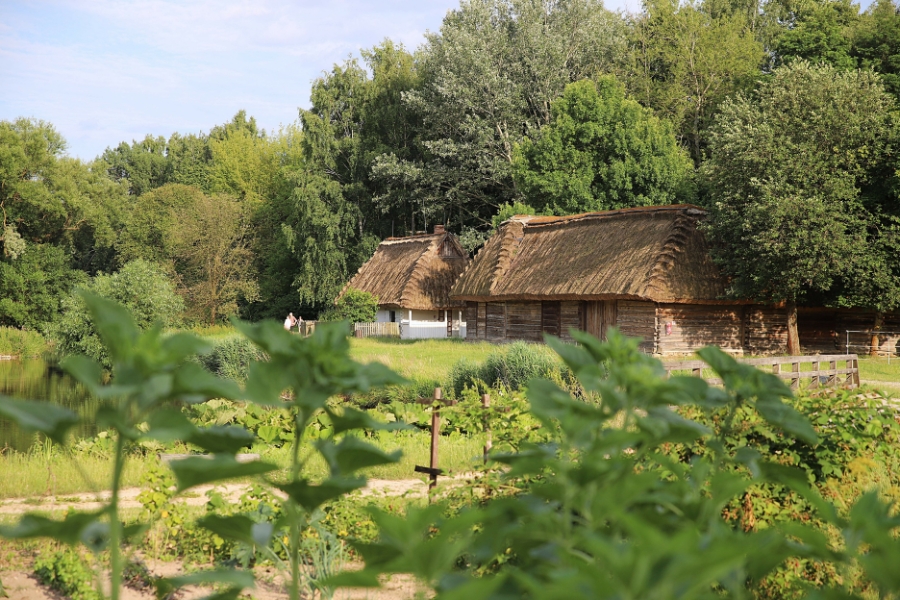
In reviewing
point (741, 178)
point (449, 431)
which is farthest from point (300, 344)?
point (741, 178)

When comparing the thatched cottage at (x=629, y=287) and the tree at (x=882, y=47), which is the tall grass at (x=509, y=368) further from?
the tree at (x=882, y=47)

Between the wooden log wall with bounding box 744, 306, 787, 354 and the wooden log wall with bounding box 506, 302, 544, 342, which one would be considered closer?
the wooden log wall with bounding box 744, 306, 787, 354

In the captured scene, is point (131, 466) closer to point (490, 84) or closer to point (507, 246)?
point (507, 246)

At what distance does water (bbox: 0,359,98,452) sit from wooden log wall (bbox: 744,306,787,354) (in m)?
19.8

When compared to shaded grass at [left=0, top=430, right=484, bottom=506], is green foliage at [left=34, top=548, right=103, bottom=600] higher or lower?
higher

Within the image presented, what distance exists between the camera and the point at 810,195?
23562mm

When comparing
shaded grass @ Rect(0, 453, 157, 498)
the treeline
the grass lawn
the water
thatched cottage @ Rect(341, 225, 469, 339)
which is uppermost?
Answer: the treeline

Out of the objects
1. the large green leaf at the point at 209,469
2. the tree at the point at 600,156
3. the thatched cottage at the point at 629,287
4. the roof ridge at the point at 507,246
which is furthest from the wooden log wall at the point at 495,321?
the large green leaf at the point at 209,469

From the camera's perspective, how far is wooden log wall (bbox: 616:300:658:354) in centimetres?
2566

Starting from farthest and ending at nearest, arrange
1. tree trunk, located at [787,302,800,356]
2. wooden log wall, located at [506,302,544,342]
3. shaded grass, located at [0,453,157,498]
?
wooden log wall, located at [506,302,544,342] < tree trunk, located at [787,302,800,356] < shaded grass, located at [0,453,157,498]

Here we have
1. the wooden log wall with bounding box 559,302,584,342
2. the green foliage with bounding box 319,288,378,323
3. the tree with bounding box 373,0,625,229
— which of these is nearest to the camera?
the wooden log wall with bounding box 559,302,584,342

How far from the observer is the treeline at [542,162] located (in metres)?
23.9

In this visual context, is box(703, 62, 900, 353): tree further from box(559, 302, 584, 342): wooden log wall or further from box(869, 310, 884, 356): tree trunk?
box(559, 302, 584, 342): wooden log wall

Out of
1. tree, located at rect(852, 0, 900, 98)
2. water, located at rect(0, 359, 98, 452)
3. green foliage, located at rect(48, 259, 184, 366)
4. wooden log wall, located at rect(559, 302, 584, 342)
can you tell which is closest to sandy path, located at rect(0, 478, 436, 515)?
water, located at rect(0, 359, 98, 452)
